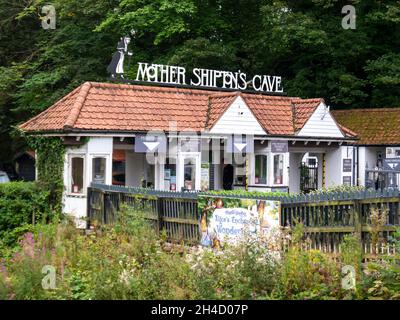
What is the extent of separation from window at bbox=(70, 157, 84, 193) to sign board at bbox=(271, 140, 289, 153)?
8060mm

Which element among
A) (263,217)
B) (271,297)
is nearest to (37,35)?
(263,217)

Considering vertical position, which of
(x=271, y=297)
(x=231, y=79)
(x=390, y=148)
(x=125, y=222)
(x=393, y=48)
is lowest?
(x=271, y=297)

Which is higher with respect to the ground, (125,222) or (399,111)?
(399,111)

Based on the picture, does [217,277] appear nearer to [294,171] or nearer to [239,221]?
[239,221]

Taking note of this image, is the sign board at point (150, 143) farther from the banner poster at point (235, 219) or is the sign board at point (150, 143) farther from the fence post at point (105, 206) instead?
the banner poster at point (235, 219)

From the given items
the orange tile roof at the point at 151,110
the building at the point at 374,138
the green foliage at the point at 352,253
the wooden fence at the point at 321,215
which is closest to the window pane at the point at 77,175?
the orange tile roof at the point at 151,110

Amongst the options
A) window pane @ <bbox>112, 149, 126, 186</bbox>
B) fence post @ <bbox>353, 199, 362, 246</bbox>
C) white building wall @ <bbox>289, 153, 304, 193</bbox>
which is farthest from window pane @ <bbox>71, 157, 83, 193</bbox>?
white building wall @ <bbox>289, 153, 304, 193</bbox>

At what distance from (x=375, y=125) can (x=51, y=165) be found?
59.0 feet

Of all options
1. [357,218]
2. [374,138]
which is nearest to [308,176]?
[374,138]

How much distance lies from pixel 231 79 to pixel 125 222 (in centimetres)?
1456

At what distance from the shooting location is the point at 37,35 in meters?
43.1

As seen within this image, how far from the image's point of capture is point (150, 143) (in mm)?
23391

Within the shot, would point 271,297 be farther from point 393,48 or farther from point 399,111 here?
point 393,48

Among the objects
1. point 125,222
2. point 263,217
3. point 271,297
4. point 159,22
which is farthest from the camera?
point 159,22
